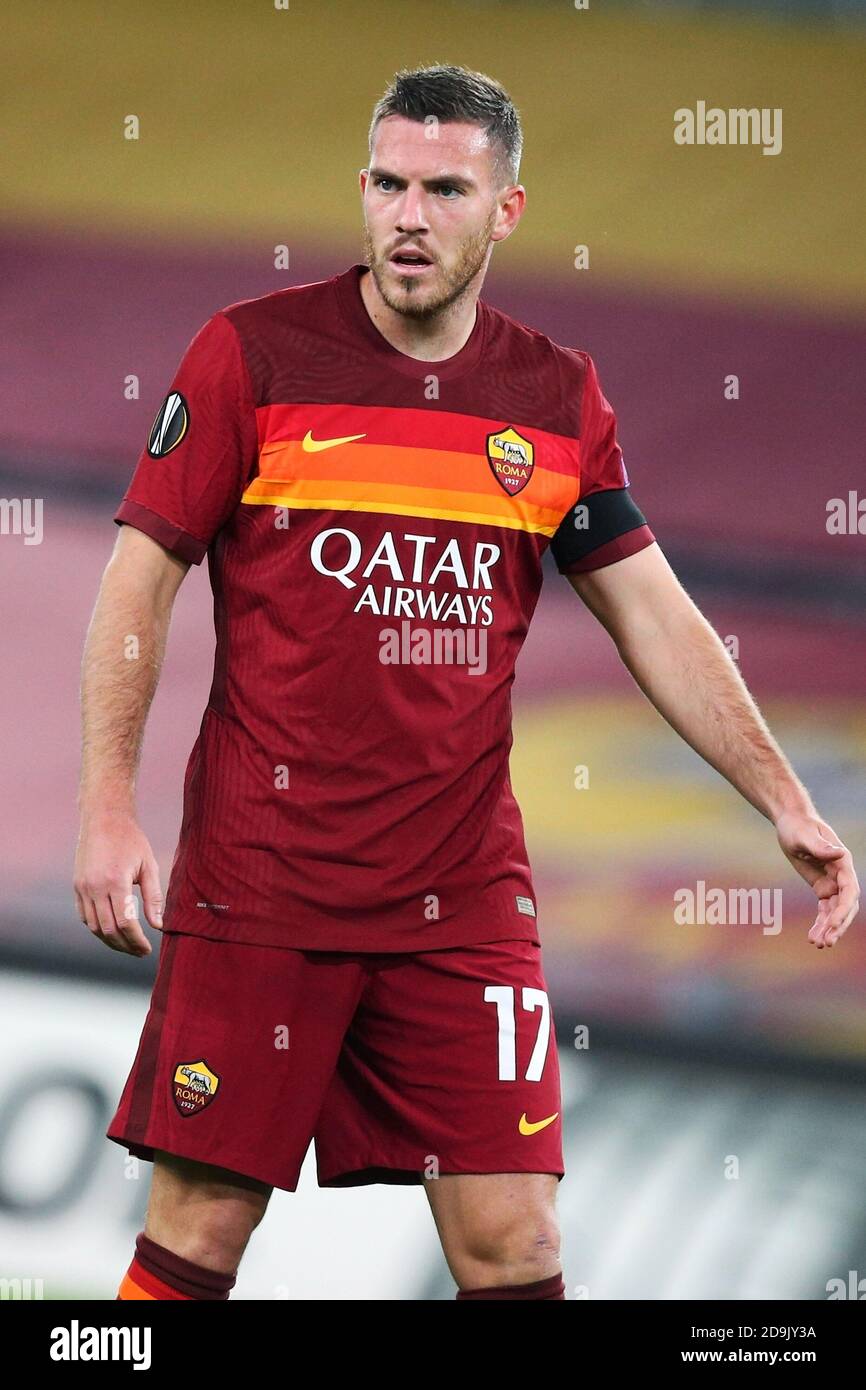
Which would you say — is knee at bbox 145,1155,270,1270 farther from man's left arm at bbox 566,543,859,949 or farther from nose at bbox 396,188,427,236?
nose at bbox 396,188,427,236

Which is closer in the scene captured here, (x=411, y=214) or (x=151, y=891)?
(x=151, y=891)

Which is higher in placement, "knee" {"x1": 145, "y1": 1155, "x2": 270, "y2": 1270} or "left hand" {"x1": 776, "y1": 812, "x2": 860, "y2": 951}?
"left hand" {"x1": 776, "y1": 812, "x2": 860, "y2": 951}

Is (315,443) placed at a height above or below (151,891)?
above

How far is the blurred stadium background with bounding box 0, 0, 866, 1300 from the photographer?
324 centimetres

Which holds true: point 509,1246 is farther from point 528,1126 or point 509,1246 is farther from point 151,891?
point 151,891

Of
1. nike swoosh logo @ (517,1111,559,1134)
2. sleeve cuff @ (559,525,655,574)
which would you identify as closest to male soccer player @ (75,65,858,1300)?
nike swoosh logo @ (517,1111,559,1134)

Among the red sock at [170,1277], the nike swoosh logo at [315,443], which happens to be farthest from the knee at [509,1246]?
the nike swoosh logo at [315,443]

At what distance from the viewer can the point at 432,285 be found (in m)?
2.03

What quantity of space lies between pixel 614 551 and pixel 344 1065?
67 cm

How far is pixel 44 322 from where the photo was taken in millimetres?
3373

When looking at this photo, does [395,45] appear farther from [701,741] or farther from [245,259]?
[701,741]

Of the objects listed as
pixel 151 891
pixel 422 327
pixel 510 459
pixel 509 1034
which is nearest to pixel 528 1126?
pixel 509 1034

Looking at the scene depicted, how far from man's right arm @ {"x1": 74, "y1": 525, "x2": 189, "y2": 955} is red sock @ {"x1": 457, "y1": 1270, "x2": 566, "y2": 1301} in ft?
1.68

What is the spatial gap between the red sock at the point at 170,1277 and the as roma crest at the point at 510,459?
0.90m
